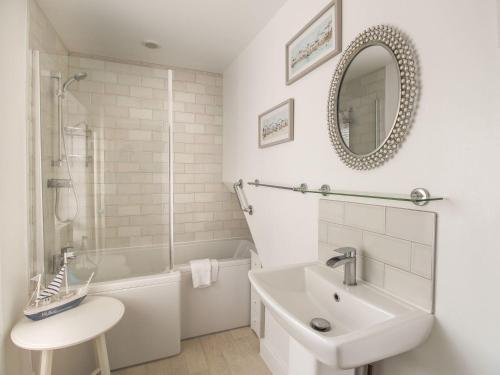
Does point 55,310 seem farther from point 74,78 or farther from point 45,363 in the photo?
point 74,78

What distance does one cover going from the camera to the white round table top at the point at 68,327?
1.37m

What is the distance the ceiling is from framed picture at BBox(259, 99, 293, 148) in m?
0.71

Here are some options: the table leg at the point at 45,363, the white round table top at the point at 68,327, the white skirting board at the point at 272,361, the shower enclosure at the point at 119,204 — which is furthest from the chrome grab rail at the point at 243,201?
the table leg at the point at 45,363

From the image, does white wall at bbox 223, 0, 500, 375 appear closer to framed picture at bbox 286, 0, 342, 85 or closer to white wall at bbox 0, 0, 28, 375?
framed picture at bbox 286, 0, 342, 85

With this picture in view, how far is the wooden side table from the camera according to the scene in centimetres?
138

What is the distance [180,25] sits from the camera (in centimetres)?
211

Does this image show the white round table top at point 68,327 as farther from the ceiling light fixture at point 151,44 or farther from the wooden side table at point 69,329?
the ceiling light fixture at point 151,44

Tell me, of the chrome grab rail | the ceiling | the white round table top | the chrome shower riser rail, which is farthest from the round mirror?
the white round table top

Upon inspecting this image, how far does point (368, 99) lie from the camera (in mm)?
1126

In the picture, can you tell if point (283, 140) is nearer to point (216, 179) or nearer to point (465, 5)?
point (465, 5)

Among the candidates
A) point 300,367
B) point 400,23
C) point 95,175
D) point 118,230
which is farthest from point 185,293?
point 400,23

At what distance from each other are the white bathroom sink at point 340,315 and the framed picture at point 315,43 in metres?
1.10

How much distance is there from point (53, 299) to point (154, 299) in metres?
0.69

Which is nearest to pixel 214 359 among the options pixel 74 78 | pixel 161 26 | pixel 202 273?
pixel 202 273
